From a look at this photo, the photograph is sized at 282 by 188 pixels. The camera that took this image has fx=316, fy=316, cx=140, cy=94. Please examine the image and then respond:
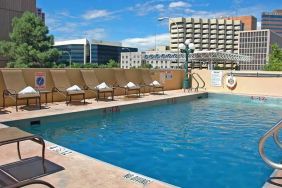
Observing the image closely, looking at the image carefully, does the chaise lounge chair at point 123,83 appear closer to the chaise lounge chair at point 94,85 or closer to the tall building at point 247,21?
the chaise lounge chair at point 94,85

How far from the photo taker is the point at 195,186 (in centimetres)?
452

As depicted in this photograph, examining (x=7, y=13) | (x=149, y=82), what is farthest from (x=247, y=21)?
(x=149, y=82)

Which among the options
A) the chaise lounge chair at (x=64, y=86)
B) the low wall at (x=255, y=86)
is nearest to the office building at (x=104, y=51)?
the low wall at (x=255, y=86)

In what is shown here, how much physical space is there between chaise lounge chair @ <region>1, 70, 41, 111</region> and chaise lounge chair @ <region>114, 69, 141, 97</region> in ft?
13.1

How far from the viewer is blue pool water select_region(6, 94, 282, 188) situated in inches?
198


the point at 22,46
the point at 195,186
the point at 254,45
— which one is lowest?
the point at 195,186

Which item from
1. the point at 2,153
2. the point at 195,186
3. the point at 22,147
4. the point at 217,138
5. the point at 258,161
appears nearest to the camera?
the point at 195,186

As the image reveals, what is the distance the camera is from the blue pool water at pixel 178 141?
5023 mm

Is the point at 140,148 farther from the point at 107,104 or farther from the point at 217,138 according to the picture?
the point at 107,104

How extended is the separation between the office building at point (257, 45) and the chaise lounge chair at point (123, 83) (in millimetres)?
113795

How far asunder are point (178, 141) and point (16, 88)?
5094 millimetres

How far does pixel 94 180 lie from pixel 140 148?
2.52 meters

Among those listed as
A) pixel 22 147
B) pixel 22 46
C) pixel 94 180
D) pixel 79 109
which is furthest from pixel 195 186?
pixel 22 46

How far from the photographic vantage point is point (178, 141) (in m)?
6.92
